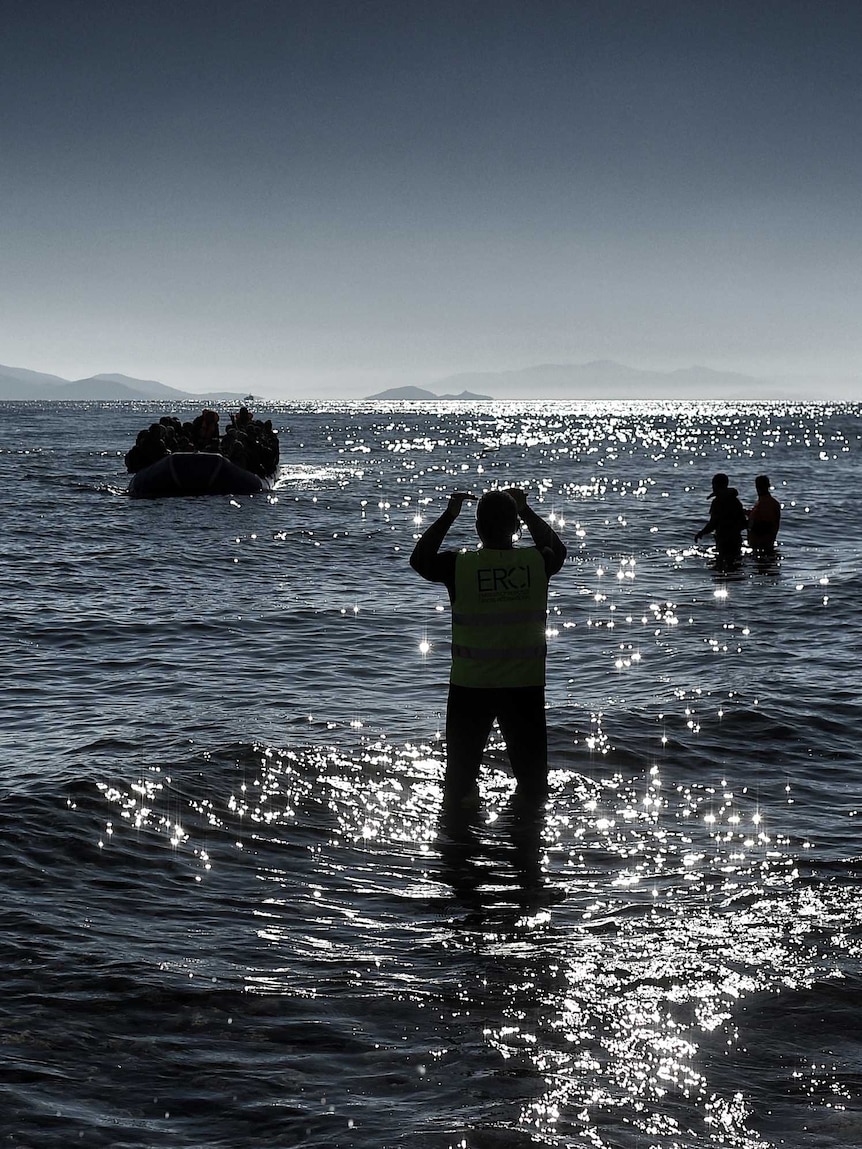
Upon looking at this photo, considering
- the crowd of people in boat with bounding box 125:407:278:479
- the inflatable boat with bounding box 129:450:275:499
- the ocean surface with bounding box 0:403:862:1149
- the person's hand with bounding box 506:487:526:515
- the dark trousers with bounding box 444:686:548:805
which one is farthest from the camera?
the crowd of people in boat with bounding box 125:407:278:479

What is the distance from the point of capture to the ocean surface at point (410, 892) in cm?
409

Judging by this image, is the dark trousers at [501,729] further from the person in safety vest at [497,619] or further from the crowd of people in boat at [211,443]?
the crowd of people in boat at [211,443]

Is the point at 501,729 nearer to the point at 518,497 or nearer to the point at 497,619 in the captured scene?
the point at 497,619

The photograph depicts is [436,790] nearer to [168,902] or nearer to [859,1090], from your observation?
[168,902]

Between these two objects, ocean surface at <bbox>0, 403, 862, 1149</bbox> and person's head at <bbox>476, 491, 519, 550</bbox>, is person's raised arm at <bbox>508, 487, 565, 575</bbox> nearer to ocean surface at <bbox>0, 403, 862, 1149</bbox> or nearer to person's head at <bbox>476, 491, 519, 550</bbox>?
person's head at <bbox>476, 491, 519, 550</bbox>

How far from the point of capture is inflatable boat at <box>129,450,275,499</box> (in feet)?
111

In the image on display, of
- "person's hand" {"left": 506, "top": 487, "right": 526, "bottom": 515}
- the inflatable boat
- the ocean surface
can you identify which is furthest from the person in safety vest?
the inflatable boat

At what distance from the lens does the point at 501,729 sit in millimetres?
7020

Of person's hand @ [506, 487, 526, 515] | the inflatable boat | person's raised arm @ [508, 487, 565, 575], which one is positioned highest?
the inflatable boat

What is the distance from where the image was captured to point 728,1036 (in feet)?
14.9

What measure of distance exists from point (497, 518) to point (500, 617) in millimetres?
629

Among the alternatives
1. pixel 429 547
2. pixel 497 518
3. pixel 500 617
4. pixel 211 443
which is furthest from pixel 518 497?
pixel 211 443

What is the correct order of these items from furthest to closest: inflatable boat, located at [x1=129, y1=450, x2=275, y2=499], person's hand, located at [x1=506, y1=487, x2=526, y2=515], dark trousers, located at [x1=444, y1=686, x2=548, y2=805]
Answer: inflatable boat, located at [x1=129, y1=450, x2=275, y2=499] < dark trousers, located at [x1=444, y1=686, x2=548, y2=805] < person's hand, located at [x1=506, y1=487, x2=526, y2=515]

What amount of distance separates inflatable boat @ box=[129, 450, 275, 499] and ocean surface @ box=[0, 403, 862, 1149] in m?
19.1
